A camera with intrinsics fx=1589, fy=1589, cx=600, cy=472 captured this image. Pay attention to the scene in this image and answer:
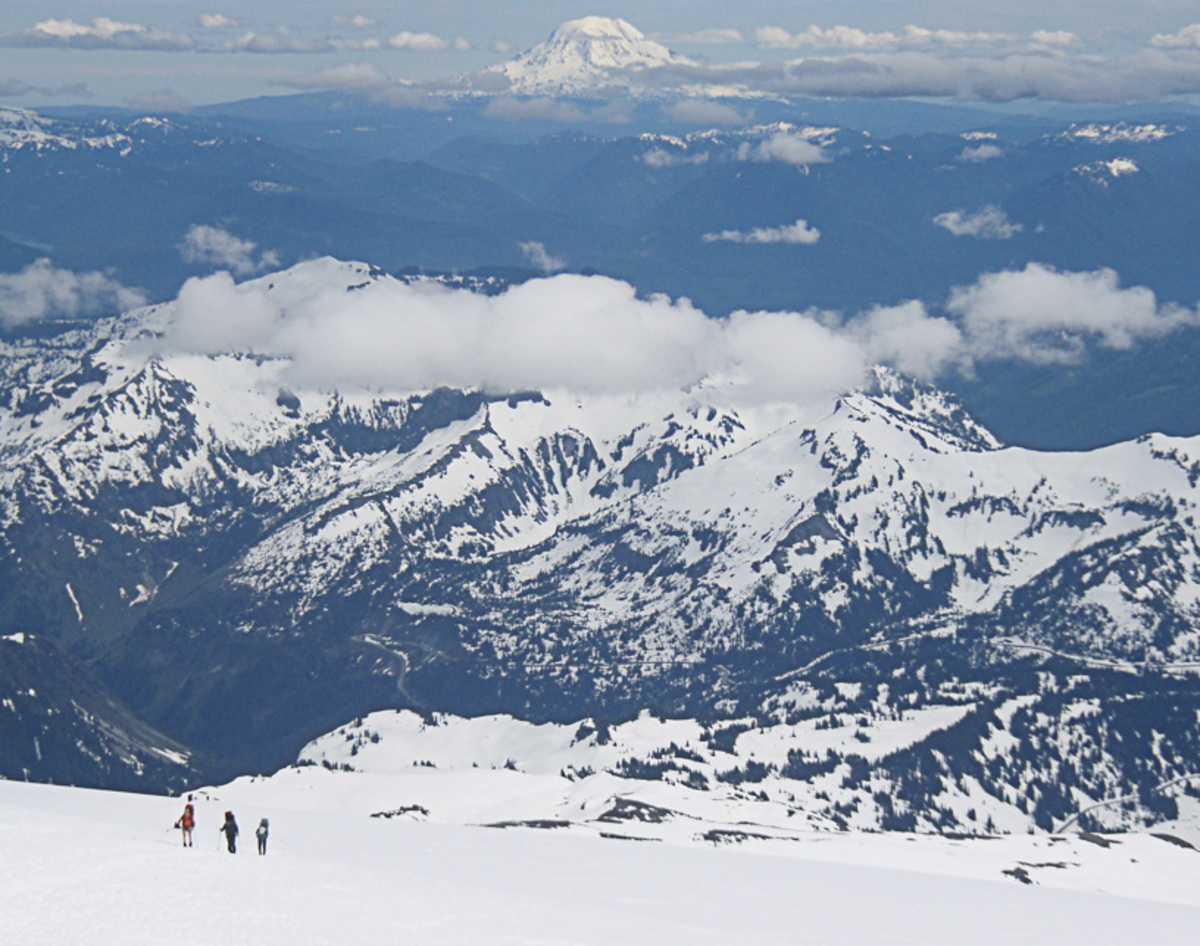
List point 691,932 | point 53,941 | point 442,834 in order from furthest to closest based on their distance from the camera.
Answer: point 442,834
point 691,932
point 53,941

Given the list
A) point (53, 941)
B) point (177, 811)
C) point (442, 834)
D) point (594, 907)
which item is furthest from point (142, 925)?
point (177, 811)

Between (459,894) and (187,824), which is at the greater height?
(187,824)

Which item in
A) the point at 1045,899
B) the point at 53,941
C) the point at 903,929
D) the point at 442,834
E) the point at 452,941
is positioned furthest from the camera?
the point at 442,834

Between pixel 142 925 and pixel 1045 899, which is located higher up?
pixel 142 925

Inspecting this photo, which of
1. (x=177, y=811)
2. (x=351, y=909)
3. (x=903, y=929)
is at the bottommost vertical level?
(x=177, y=811)

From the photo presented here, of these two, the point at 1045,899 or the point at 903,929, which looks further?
the point at 1045,899

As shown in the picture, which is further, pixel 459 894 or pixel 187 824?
pixel 187 824

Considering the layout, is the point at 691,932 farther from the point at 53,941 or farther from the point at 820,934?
the point at 53,941
